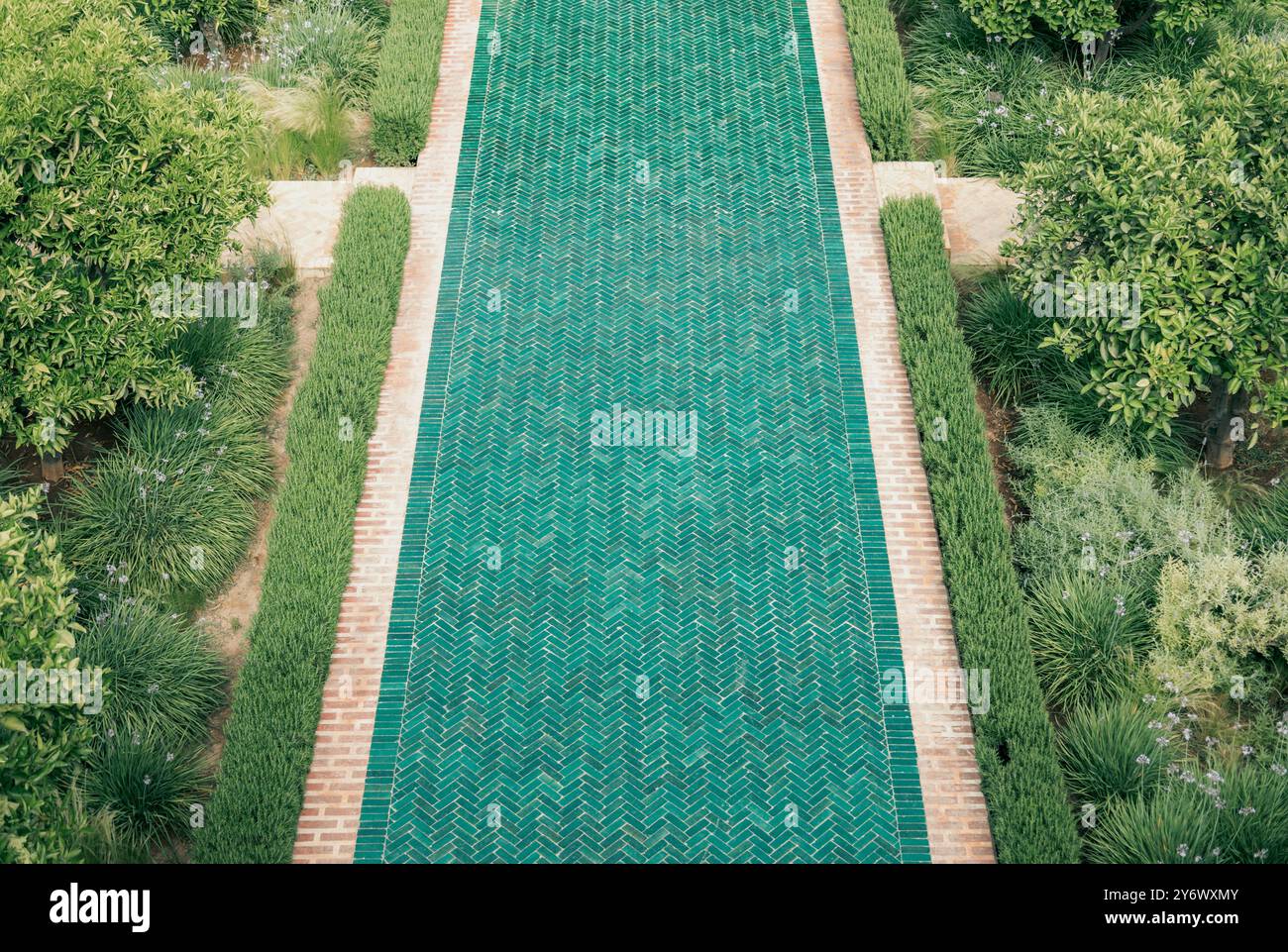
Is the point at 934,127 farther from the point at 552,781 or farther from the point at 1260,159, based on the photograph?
the point at 552,781

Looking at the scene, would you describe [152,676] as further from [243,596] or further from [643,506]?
[643,506]

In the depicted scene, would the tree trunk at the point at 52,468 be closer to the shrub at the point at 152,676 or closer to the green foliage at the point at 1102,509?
the shrub at the point at 152,676

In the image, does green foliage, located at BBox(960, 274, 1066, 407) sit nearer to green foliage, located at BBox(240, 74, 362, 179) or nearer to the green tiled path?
the green tiled path

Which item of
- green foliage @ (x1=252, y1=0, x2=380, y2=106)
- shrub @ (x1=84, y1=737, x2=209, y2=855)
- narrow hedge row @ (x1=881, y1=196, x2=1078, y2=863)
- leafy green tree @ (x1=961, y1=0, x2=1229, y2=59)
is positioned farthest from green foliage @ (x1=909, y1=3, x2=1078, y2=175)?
shrub @ (x1=84, y1=737, x2=209, y2=855)

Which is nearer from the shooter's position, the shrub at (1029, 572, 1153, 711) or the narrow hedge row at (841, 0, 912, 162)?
the shrub at (1029, 572, 1153, 711)

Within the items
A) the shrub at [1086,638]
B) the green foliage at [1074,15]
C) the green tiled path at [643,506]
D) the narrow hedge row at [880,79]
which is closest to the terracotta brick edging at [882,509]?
the green tiled path at [643,506]

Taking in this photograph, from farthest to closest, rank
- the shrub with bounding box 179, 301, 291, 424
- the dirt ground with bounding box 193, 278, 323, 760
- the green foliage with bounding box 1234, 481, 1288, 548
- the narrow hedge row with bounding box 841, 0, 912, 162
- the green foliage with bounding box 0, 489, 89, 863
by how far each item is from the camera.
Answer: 1. the narrow hedge row with bounding box 841, 0, 912, 162
2. the shrub with bounding box 179, 301, 291, 424
3. the green foliage with bounding box 1234, 481, 1288, 548
4. the dirt ground with bounding box 193, 278, 323, 760
5. the green foliage with bounding box 0, 489, 89, 863
